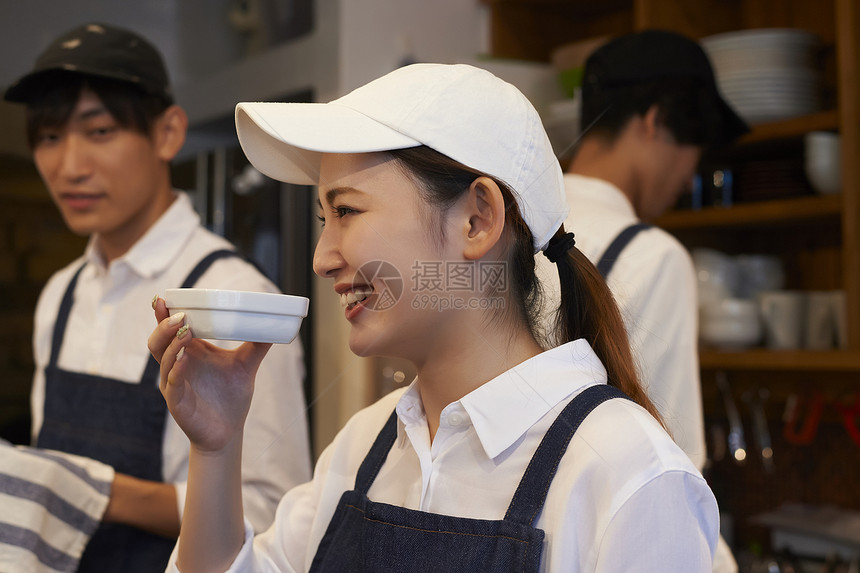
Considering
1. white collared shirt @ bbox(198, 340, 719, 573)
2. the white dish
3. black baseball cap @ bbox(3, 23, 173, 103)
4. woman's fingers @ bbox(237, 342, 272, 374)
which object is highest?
the white dish

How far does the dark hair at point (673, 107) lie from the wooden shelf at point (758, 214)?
0.37 m

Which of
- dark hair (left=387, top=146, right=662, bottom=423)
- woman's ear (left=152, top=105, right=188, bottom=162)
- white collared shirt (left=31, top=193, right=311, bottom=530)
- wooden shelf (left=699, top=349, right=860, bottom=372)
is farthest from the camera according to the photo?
wooden shelf (left=699, top=349, right=860, bottom=372)

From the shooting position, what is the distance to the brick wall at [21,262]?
195 centimetres

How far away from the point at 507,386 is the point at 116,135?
0.79 meters

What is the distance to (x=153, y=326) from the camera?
1.07 m

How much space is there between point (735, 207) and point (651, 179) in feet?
2.21

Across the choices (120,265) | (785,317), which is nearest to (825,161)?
(785,317)

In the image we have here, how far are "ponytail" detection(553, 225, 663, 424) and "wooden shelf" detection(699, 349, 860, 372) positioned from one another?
1.14 m

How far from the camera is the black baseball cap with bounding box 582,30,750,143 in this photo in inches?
50.9

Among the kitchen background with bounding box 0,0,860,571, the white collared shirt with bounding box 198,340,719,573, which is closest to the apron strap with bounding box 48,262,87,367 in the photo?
the kitchen background with bounding box 0,0,860,571

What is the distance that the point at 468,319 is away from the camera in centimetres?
76

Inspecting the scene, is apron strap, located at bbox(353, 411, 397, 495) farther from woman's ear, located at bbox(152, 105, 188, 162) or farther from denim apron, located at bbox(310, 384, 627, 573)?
woman's ear, located at bbox(152, 105, 188, 162)

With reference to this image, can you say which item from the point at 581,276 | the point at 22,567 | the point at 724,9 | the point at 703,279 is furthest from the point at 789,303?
the point at 22,567

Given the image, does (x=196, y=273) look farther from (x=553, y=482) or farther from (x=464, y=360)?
(x=553, y=482)
